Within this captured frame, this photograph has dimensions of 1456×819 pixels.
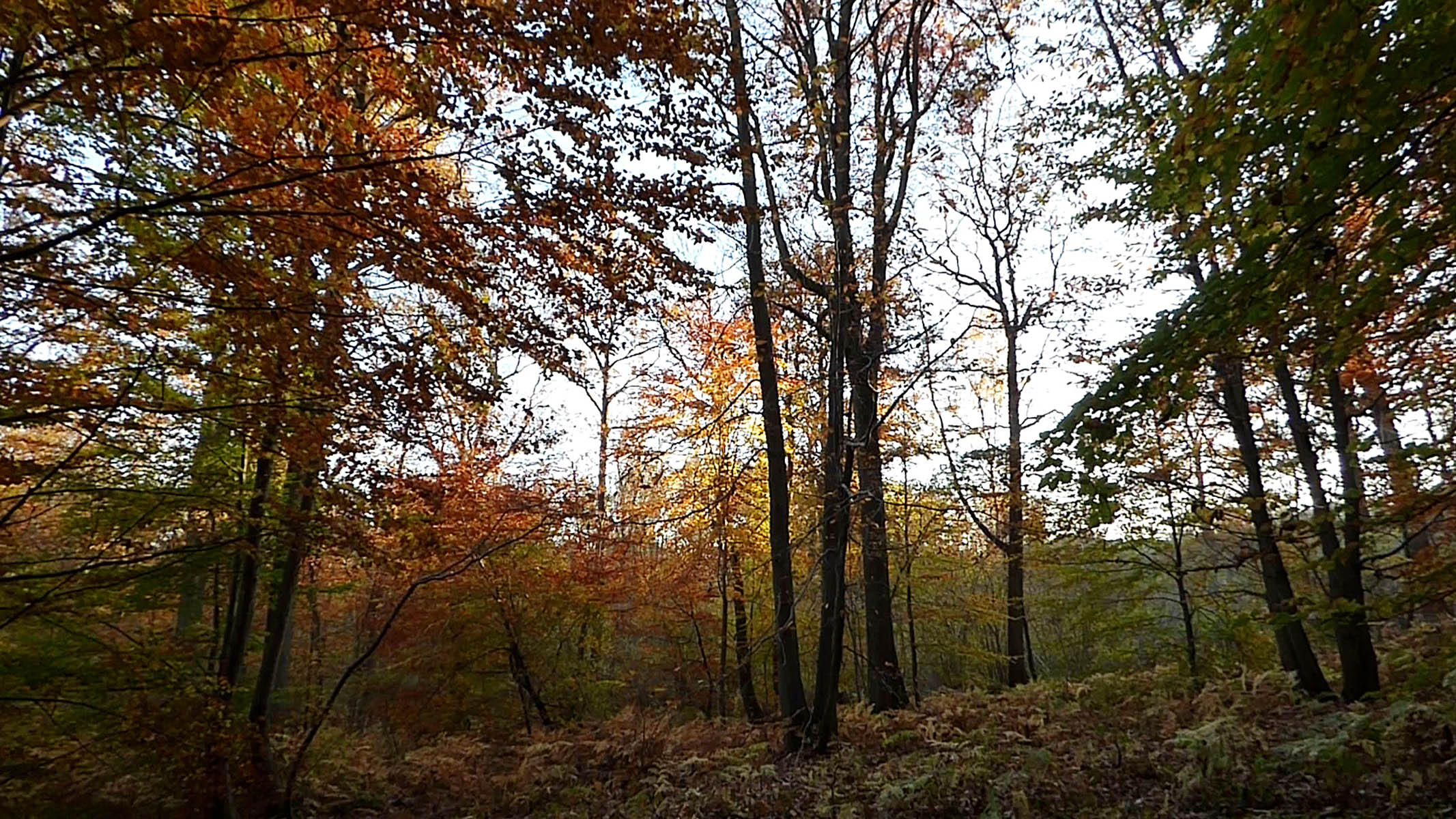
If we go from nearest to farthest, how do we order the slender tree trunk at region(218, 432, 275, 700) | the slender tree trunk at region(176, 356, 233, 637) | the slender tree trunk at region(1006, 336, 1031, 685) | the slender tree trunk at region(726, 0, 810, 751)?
1. the slender tree trunk at region(176, 356, 233, 637)
2. the slender tree trunk at region(218, 432, 275, 700)
3. the slender tree trunk at region(726, 0, 810, 751)
4. the slender tree trunk at region(1006, 336, 1031, 685)

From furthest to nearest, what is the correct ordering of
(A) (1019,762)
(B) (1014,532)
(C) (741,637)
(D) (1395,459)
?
(C) (741,637) < (B) (1014,532) < (A) (1019,762) < (D) (1395,459)

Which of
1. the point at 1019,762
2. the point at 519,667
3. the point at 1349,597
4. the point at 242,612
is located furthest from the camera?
the point at 519,667

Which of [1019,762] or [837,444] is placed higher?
[837,444]

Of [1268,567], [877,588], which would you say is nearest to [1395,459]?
[1268,567]

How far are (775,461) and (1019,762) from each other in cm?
404

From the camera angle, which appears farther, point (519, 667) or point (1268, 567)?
point (519, 667)

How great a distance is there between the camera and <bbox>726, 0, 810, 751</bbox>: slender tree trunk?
26.9 ft

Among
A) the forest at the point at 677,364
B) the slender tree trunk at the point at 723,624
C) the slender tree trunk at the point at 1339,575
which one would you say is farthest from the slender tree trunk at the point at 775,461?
the slender tree trunk at the point at 1339,575

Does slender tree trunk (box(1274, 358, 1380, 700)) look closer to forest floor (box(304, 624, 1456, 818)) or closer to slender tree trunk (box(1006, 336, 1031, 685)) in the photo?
forest floor (box(304, 624, 1456, 818))

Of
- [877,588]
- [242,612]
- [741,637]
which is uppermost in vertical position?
[877,588]

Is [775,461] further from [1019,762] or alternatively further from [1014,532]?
[1014,532]

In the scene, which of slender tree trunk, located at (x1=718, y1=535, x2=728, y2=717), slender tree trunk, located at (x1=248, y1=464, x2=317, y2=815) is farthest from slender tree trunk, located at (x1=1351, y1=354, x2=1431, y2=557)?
slender tree trunk, located at (x1=718, y1=535, x2=728, y2=717)

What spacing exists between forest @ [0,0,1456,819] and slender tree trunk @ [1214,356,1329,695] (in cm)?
5

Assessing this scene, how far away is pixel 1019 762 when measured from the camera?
6098mm
